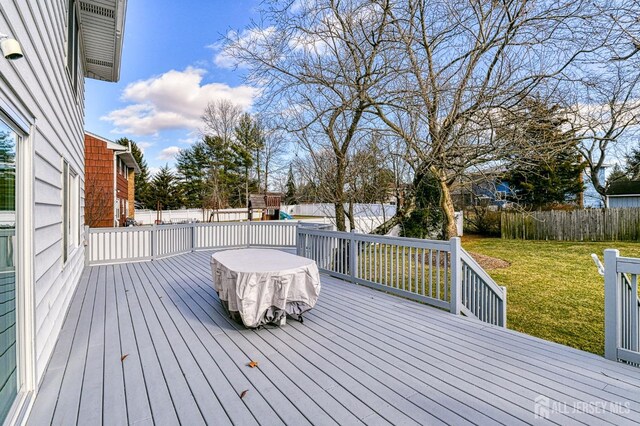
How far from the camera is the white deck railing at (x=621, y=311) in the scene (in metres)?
2.70

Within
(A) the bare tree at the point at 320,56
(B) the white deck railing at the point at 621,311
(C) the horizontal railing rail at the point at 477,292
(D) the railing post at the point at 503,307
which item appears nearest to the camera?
(B) the white deck railing at the point at 621,311

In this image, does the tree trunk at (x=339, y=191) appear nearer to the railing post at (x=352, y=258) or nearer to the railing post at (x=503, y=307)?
the railing post at (x=352, y=258)

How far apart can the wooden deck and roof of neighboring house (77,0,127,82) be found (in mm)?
4694

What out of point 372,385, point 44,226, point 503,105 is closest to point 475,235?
point 503,105

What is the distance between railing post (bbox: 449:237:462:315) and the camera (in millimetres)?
3969

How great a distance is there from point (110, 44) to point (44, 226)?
5418 mm

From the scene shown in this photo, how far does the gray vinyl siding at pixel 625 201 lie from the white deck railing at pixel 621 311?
25123 mm

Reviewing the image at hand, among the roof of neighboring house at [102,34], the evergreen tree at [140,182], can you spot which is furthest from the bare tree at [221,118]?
the roof of neighboring house at [102,34]

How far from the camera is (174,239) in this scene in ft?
28.7

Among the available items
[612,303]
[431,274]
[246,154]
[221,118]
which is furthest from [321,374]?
[246,154]

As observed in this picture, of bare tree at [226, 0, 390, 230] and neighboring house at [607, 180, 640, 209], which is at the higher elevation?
bare tree at [226, 0, 390, 230]

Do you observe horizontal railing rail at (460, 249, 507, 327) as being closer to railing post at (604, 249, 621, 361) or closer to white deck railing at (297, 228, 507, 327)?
white deck railing at (297, 228, 507, 327)

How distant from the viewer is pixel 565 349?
3.04 metres

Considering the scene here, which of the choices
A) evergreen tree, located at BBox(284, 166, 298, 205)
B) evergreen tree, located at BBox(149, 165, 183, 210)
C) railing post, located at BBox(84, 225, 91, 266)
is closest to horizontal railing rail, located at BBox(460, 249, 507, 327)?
evergreen tree, located at BBox(284, 166, 298, 205)
